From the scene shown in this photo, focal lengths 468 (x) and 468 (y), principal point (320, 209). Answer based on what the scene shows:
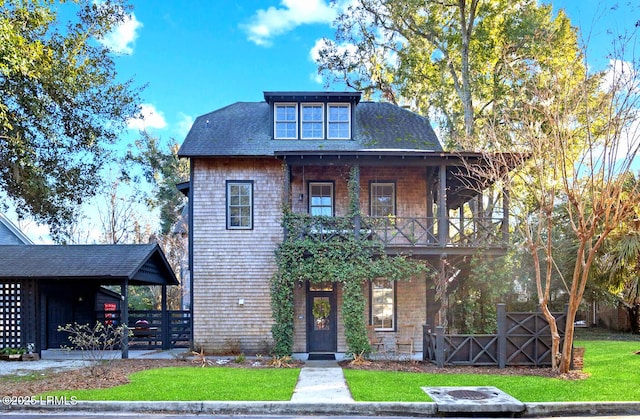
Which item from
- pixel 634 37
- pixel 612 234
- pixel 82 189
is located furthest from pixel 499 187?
pixel 82 189

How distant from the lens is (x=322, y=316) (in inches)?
608

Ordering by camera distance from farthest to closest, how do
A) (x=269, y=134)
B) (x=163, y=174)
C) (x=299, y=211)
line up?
(x=163, y=174) → (x=269, y=134) → (x=299, y=211)

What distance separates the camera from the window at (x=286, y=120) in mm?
16125

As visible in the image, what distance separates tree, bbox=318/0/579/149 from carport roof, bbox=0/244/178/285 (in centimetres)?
1283

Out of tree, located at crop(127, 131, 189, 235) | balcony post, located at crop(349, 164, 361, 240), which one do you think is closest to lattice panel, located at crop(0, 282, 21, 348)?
balcony post, located at crop(349, 164, 361, 240)

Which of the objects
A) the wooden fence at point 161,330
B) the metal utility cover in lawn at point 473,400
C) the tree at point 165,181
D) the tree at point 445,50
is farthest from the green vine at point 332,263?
the tree at point 165,181

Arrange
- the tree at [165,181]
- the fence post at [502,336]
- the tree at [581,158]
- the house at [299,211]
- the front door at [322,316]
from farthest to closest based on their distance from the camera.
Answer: the tree at [165,181], the front door at [322,316], the house at [299,211], the fence post at [502,336], the tree at [581,158]

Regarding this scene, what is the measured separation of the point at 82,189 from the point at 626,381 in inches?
708

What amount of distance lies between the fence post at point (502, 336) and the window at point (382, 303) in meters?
4.12

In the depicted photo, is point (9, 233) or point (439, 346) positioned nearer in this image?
point (439, 346)

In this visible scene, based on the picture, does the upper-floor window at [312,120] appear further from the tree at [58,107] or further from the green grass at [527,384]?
the green grass at [527,384]

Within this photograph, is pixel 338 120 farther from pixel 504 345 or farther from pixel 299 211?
pixel 504 345

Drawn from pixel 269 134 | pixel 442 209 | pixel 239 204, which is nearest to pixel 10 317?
pixel 239 204

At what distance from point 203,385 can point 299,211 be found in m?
7.41
